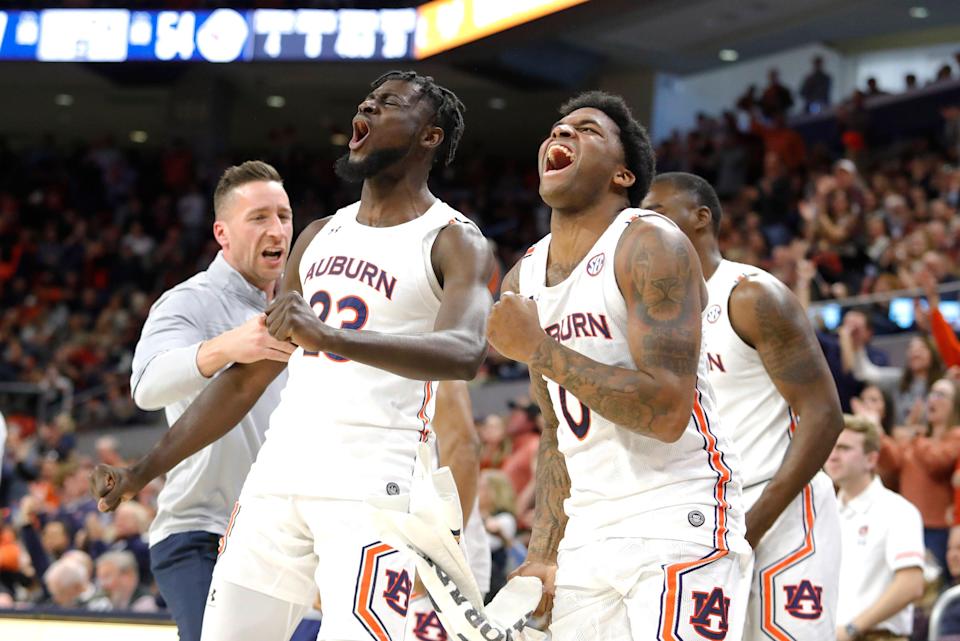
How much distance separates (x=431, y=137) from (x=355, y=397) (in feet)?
2.50

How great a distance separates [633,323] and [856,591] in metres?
3.34

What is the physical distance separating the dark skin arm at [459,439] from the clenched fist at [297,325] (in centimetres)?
215

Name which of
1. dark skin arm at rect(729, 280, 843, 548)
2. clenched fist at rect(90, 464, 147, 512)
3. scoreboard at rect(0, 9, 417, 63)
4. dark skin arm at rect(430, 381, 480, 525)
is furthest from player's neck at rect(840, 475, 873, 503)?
scoreboard at rect(0, 9, 417, 63)

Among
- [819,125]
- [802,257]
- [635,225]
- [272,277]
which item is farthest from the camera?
[819,125]

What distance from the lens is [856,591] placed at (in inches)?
222

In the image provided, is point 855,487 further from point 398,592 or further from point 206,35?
point 206,35

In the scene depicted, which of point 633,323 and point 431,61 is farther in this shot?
point 431,61

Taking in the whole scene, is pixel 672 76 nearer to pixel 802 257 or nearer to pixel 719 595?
pixel 802 257

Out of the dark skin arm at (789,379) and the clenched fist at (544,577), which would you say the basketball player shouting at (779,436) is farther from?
the clenched fist at (544,577)

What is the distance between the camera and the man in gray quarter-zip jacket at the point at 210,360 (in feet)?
11.9

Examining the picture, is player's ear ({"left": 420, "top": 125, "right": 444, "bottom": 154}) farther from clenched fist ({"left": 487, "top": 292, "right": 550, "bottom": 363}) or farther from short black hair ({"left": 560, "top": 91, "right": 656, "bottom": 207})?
clenched fist ({"left": 487, "top": 292, "right": 550, "bottom": 363})

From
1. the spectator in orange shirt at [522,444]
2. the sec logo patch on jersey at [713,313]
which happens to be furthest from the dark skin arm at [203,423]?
the spectator in orange shirt at [522,444]

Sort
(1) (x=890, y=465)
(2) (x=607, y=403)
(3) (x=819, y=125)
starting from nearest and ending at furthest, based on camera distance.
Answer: (2) (x=607, y=403) < (1) (x=890, y=465) < (3) (x=819, y=125)

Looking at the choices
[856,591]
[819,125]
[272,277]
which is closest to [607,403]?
[272,277]
